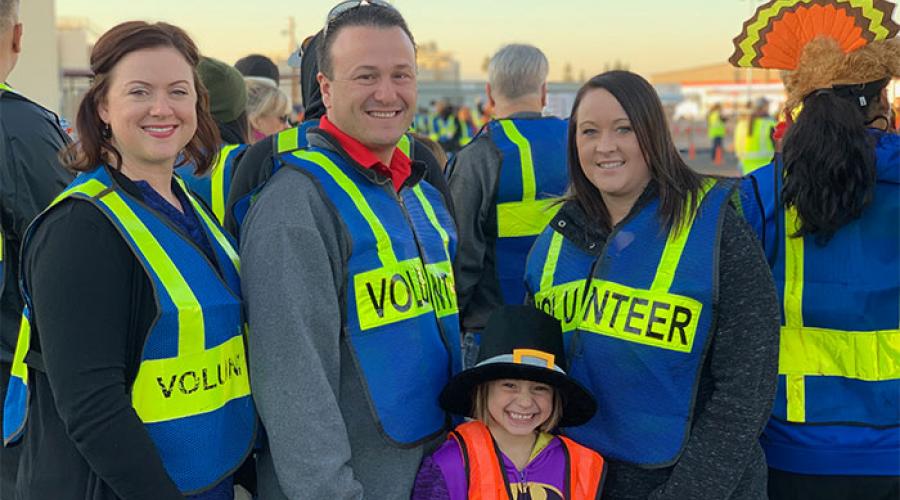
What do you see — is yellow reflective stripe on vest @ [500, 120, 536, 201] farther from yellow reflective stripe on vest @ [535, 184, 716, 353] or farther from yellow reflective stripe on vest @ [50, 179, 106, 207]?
yellow reflective stripe on vest @ [50, 179, 106, 207]

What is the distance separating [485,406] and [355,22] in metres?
1.08

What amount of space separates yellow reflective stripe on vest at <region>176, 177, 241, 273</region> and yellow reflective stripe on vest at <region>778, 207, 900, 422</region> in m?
1.55

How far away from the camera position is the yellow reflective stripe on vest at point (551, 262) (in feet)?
8.52

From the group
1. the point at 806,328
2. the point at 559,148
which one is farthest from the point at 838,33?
the point at 559,148

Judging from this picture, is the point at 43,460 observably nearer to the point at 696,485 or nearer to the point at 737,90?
the point at 696,485

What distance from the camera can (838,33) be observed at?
2762mm

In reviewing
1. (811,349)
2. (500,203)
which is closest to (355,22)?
(811,349)

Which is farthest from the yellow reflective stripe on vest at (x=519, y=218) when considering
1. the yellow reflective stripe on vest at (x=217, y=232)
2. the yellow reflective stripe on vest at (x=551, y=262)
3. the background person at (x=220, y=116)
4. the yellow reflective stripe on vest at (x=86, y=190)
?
the yellow reflective stripe on vest at (x=86, y=190)

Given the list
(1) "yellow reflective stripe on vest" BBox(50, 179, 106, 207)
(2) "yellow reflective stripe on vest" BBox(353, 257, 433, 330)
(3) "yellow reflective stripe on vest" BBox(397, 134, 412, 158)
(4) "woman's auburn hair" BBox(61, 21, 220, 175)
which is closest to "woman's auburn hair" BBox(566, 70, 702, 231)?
(2) "yellow reflective stripe on vest" BBox(353, 257, 433, 330)

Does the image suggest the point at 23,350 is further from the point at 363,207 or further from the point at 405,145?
the point at 405,145

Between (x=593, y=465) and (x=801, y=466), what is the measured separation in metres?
0.69

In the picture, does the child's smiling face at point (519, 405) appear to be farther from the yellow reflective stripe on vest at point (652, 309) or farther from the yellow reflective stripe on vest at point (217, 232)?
the yellow reflective stripe on vest at point (217, 232)

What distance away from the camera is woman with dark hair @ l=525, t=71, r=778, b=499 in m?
2.28

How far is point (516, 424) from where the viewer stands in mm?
2455
